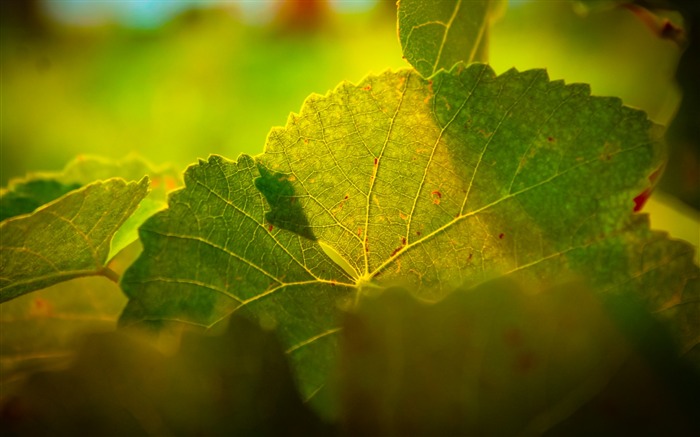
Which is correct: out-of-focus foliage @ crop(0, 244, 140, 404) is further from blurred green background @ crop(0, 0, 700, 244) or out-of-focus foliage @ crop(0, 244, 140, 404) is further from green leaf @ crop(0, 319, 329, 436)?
blurred green background @ crop(0, 0, 700, 244)

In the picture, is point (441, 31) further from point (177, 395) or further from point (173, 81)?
point (173, 81)

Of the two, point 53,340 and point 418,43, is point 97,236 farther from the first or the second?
point 418,43

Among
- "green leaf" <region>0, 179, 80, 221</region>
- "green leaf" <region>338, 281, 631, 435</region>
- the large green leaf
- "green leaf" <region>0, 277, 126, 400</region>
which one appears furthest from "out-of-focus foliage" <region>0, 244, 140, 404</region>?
"green leaf" <region>338, 281, 631, 435</region>

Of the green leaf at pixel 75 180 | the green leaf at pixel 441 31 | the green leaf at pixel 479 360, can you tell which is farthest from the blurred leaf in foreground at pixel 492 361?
the green leaf at pixel 75 180

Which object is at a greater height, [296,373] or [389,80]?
[389,80]

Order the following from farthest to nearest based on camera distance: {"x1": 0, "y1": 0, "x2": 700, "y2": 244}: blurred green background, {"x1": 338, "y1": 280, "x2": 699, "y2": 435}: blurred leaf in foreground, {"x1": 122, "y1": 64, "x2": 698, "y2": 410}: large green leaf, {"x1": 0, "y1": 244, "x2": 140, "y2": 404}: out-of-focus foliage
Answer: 1. {"x1": 0, "y1": 0, "x2": 700, "y2": 244}: blurred green background
2. {"x1": 0, "y1": 244, "x2": 140, "y2": 404}: out-of-focus foliage
3. {"x1": 122, "y1": 64, "x2": 698, "y2": 410}: large green leaf
4. {"x1": 338, "y1": 280, "x2": 699, "y2": 435}: blurred leaf in foreground

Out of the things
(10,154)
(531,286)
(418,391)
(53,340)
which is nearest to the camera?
(418,391)

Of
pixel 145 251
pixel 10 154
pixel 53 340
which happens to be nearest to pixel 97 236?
pixel 145 251
